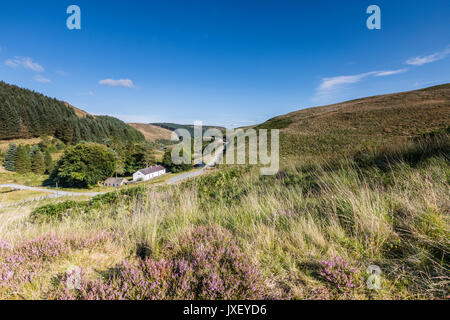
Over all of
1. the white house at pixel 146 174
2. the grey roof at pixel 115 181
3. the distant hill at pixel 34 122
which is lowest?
the grey roof at pixel 115 181

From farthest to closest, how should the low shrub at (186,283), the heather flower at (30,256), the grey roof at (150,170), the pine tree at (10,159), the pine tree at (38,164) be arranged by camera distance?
the pine tree at (38,164), the grey roof at (150,170), the pine tree at (10,159), the heather flower at (30,256), the low shrub at (186,283)

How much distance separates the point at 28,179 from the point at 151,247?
7135 cm

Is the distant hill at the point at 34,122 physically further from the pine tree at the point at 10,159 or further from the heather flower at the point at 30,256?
the heather flower at the point at 30,256

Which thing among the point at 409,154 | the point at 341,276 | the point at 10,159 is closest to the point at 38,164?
the point at 10,159

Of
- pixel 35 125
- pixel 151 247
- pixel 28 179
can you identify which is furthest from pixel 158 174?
pixel 35 125

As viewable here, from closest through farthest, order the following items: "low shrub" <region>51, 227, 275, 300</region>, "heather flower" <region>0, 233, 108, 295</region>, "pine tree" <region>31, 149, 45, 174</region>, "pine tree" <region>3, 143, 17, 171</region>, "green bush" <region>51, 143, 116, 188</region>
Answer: "low shrub" <region>51, 227, 275, 300</region> < "heather flower" <region>0, 233, 108, 295</region> < "green bush" <region>51, 143, 116, 188</region> < "pine tree" <region>3, 143, 17, 171</region> < "pine tree" <region>31, 149, 45, 174</region>

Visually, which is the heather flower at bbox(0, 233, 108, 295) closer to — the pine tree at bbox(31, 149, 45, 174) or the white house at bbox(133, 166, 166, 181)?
the white house at bbox(133, 166, 166, 181)

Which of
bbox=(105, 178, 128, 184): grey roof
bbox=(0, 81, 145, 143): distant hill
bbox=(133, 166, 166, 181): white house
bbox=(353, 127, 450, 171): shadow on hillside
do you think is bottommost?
bbox=(105, 178, 128, 184): grey roof

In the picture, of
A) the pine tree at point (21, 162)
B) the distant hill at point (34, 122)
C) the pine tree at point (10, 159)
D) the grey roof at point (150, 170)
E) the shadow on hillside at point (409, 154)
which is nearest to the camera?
the shadow on hillside at point (409, 154)

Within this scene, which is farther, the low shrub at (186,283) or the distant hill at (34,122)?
the distant hill at (34,122)

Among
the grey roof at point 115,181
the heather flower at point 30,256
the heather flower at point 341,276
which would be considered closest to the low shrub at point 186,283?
the heather flower at point 30,256

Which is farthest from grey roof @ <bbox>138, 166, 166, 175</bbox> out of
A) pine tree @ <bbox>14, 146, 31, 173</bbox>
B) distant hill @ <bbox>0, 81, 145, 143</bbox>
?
distant hill @ <bbox>0, 81, 145, 143</bbox>
